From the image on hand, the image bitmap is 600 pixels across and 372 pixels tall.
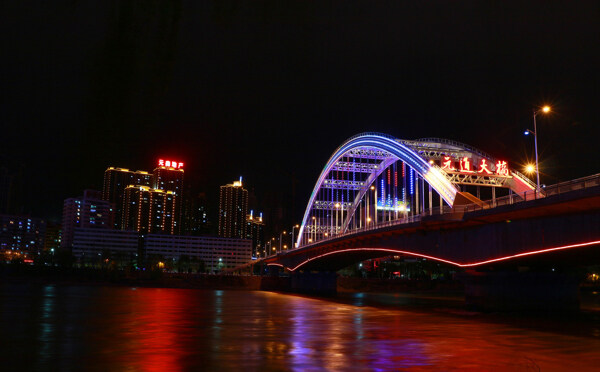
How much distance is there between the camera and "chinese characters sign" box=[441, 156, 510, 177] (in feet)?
168

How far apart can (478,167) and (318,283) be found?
50.9 metres

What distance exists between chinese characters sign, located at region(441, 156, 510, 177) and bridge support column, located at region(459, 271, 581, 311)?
11477 millimetres

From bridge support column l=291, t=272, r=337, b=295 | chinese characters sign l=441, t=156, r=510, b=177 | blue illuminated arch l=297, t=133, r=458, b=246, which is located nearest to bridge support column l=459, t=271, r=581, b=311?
blue illuminated arch l=297, t=133, r=458, b=246

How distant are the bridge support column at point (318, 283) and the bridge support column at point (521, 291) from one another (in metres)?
54.4

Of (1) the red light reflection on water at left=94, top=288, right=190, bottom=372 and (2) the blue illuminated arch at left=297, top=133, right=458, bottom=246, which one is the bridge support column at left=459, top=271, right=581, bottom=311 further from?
(1) the red light reflection on water at left=94, top=288, right=190, bottom=372

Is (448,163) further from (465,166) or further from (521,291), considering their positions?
(521,291)

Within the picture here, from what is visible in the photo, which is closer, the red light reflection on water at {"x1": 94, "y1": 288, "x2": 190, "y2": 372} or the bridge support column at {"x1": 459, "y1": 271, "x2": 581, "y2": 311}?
the red light reflection on water at {"x1": 94, "y1": 288, "x2": 190, "y2": 372}

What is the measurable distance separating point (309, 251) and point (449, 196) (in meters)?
41.7

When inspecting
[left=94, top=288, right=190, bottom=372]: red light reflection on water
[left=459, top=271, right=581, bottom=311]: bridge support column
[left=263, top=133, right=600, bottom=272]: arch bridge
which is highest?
[left=263, top=133, right=600, bottom=272]: arch bridge

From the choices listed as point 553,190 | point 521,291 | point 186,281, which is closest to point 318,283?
point 186,281

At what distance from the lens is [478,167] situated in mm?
53750

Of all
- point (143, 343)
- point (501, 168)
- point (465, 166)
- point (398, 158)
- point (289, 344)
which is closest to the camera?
point (143, 343)

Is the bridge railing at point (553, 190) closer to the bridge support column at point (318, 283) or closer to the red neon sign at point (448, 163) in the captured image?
the red neon sign at point (448, 163)

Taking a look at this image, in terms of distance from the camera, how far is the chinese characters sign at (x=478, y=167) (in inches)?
2021
